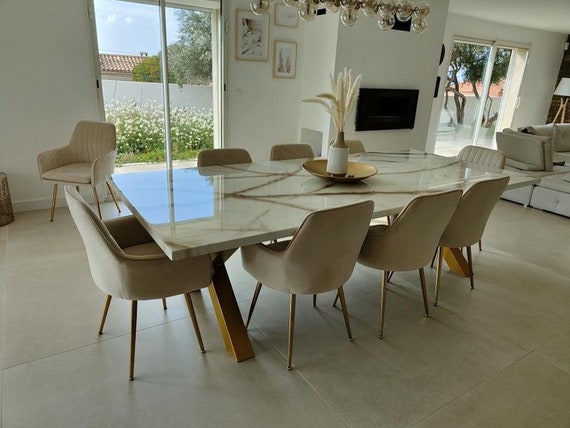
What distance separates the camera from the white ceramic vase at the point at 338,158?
2371 mm

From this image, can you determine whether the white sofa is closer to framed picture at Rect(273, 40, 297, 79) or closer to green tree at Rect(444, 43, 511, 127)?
green tree at Rect(444, 43, 511, 127)

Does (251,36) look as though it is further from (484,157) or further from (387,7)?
(484,157)

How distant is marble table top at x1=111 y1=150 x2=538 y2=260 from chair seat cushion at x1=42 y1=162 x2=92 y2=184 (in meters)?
1.28

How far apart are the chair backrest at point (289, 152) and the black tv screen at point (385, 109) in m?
1.97

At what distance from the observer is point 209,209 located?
73.0 inches

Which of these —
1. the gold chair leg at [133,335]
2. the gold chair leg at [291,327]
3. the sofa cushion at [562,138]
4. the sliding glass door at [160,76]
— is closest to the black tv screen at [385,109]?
the sliding glass door at [160,76]

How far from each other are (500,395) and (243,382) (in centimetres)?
120

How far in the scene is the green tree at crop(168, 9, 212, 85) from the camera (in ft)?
13.9

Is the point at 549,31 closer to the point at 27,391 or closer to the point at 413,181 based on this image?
the point at 413,181

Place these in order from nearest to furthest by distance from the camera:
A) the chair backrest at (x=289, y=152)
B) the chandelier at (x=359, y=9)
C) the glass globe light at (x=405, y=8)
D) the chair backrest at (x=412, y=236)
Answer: the chair backrest at (x=412, y=236) < the chandelier at (x=359, y=9) < the glass globe light at (x=405, y=8) < the chair backrest at (x=289, y=152)

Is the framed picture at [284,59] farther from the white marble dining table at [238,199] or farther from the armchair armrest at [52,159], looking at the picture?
the armchair armrest at [52,159]

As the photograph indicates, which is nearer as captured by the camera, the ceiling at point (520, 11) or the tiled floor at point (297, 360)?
the tiled floor at point (297, 360)

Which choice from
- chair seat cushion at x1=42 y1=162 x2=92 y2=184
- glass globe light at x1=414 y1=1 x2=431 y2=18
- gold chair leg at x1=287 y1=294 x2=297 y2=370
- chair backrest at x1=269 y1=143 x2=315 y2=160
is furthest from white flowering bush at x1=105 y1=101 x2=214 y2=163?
gold chair leg at x1=287 y1=294 x2=297 y2=370

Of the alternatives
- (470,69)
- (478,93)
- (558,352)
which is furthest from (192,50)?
(478,93)
